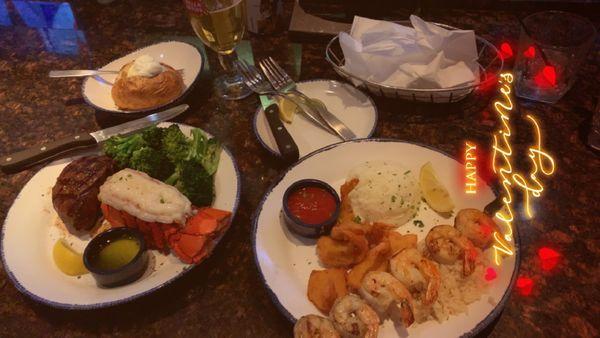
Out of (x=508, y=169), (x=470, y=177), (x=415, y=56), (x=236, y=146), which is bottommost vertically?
(x=236, y=146)

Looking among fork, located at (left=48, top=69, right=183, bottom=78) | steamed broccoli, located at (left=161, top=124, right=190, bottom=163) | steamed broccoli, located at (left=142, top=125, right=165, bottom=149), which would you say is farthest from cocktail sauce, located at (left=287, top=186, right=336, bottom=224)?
fork, located at (left=48, top=69, right=183, bottom=78)

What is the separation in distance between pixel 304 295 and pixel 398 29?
138 centimetres

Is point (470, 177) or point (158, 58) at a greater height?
point (470, 177)

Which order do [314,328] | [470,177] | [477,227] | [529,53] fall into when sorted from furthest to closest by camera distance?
[529,53] → [470,177] → [477,227] → [314,328]

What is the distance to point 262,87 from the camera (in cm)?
235

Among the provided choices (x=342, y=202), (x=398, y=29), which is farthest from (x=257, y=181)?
(x=398, y=29)

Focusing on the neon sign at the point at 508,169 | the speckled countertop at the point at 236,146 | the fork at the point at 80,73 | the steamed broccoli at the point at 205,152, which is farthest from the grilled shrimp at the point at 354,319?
the fork at the point at 80,73

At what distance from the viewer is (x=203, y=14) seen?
6.76 feet

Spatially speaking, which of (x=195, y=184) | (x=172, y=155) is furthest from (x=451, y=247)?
(x=172, y=155)

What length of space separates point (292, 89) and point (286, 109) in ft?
0.54

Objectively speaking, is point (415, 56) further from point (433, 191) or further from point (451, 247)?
point (451, 247)

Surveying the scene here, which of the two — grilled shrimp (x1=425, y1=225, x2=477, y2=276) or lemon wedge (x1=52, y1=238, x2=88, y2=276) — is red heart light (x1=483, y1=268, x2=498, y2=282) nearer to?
grilled shrimp (x1=425, y1=225, x2=477, y2=276)

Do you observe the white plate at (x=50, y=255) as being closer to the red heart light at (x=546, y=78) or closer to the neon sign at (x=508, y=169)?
the neon sign at (x=508, y=169)

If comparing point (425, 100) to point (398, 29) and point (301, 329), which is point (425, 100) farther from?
point (301, 329)
